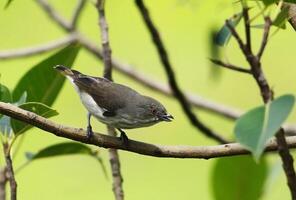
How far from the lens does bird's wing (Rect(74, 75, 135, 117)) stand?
168cm

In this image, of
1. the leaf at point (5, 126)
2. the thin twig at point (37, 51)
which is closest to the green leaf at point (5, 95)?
the leaf at point (5, 126)

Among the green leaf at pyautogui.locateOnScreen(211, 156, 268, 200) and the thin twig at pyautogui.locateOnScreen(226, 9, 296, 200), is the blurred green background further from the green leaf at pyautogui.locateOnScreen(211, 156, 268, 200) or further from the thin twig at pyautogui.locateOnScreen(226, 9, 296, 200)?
the thin twig at pyautogui.locateOnScreen(226, 9, 296, 200)

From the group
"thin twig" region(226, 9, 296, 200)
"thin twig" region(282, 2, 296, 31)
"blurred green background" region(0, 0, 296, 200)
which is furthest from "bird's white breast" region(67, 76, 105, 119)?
"blurred green background" region(0, 0, 296, 200)

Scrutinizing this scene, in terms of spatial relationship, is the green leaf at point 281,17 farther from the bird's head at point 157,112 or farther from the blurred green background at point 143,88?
the blurred green background at point 143,88

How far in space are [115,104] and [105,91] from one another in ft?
0.12

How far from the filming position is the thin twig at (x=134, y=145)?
3.68 feet

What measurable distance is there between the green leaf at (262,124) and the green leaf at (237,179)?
0.59m

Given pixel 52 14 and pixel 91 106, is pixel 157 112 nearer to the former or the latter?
pixel 91 106

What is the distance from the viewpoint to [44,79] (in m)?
1.51

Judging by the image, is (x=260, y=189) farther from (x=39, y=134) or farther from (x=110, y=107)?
(x=39, y=134)

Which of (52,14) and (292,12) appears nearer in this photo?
(292,12)

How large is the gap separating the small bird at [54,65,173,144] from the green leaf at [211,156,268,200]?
0.68ft

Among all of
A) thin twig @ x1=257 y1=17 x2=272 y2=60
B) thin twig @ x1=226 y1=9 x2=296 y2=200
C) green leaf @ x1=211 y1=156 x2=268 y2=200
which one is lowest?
thin twig @ x1=226 y1=9 x2=296 y2=200

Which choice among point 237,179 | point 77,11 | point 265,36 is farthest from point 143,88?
point 265,36
